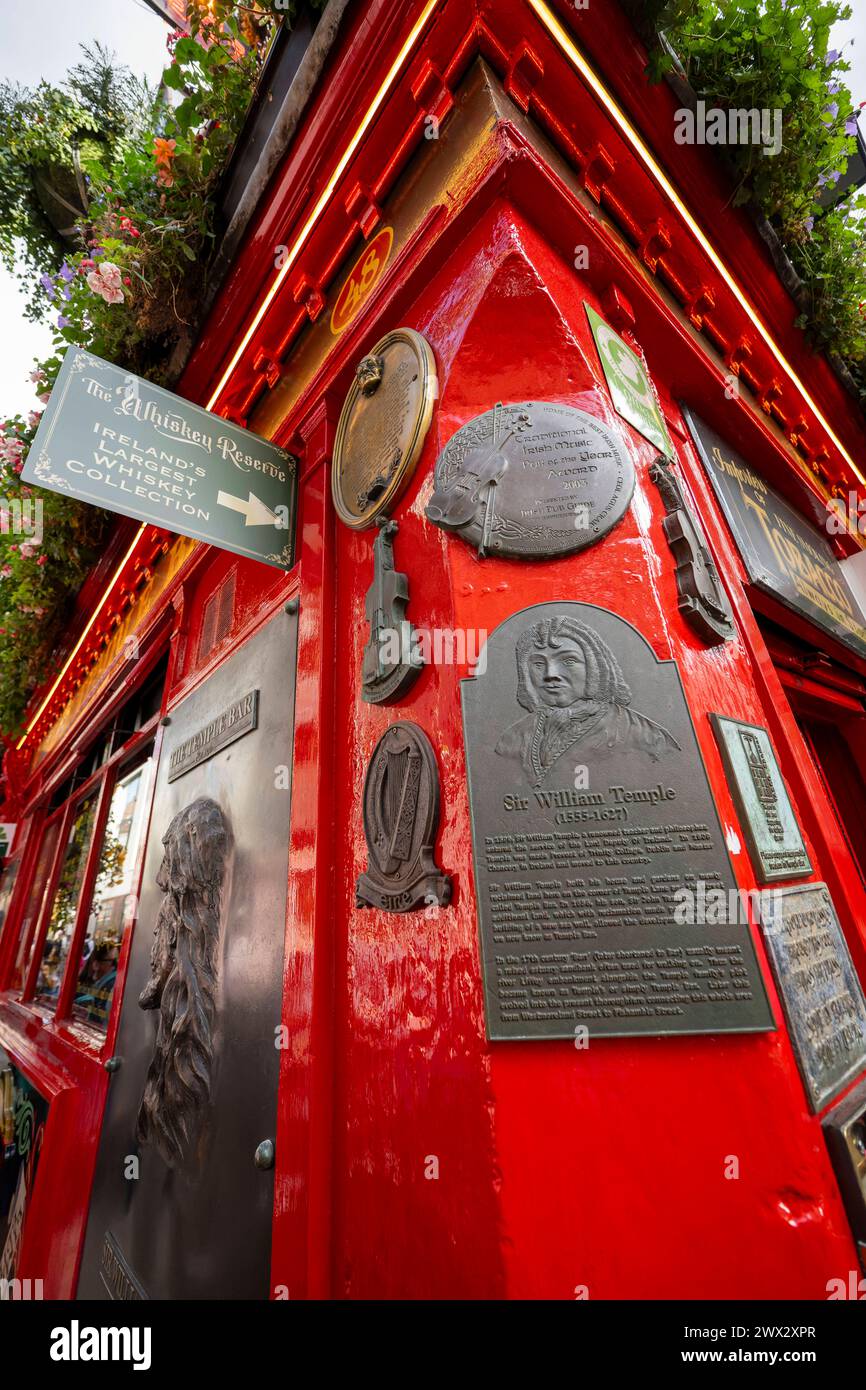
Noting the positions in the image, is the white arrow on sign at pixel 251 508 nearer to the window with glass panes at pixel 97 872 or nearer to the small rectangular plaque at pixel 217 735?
the small rectangular plaque at pixel 217 735

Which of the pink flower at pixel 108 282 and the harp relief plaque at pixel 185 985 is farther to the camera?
the pink flower at pixel 108 282

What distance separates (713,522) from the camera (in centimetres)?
306

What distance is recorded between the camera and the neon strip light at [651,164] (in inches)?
97.9

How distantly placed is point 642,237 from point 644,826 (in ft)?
10.9

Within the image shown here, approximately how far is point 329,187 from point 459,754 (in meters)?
3.04

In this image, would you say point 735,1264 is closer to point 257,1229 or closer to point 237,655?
point 257,1229

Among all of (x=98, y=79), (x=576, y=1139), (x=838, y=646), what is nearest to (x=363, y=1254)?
(x=576, y=1139)

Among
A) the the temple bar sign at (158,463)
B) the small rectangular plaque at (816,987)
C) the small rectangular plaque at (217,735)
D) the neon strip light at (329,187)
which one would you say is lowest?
the small rectangular plaque at (816,987)

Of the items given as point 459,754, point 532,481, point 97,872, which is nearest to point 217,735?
point 459,754

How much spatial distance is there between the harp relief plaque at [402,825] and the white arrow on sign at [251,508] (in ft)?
4.76

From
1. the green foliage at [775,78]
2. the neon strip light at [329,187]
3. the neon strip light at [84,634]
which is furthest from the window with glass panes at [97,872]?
the green foliage at [775,78]

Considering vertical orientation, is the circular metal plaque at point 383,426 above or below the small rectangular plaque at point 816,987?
above

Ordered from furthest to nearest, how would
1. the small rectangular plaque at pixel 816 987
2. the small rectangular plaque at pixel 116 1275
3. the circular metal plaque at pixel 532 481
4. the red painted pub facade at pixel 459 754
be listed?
1. the small rectangular plaque at pixel 116 1275
2. the circular metal plaque at pixel 532 481
3. the small rectangular plaque at pixel 816 987
4. the red painted pub facade at pixel 459 754

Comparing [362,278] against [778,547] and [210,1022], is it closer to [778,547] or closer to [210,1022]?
[778,547]
